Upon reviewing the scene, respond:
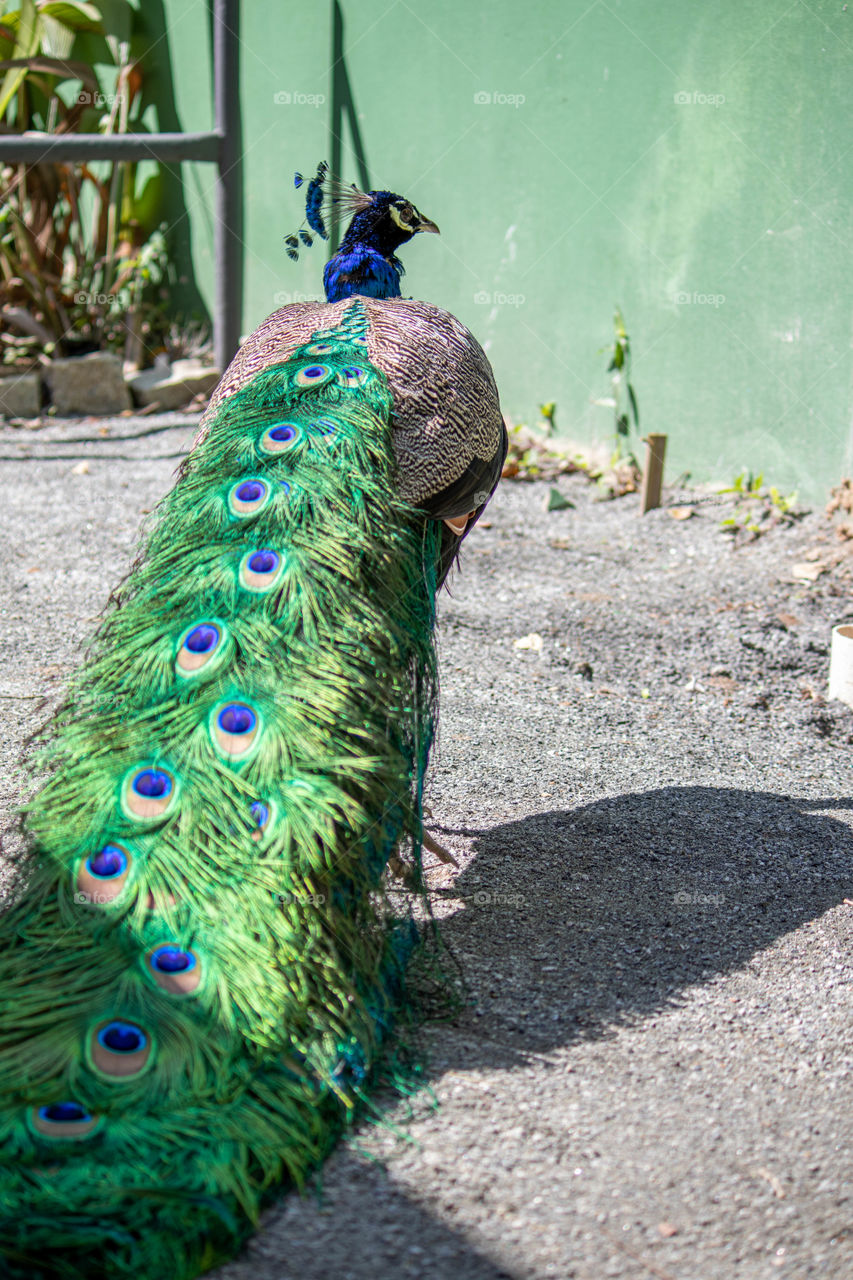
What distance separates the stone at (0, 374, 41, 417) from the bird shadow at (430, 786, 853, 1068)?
5935 mm

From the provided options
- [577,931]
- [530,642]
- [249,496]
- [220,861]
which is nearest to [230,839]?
[220,861]

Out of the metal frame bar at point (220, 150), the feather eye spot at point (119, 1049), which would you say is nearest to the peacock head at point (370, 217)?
the feather eye spot at point (119, 1049)

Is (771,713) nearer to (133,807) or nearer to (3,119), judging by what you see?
(133,807)

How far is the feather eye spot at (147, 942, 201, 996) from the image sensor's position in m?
1.98

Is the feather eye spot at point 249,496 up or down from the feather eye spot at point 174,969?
up

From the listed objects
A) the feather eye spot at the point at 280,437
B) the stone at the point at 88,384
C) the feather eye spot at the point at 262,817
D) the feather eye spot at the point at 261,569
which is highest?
the feather eye spot at the point at 280,437

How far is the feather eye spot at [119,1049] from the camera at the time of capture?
187cm

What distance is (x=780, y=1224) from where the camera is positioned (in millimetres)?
2031

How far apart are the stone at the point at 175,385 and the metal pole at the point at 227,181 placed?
478mm

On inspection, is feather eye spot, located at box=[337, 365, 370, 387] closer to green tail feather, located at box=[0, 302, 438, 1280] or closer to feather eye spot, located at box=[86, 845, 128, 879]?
green tail feather, located at box=[0, 302, 438, 1280]

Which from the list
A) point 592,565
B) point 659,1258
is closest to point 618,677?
point 592,565

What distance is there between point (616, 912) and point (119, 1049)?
58.9 inches

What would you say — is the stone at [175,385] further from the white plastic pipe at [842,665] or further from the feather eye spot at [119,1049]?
the feather eye spot at [119,1049]

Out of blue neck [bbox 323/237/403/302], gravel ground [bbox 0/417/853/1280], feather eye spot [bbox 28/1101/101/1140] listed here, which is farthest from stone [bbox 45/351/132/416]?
feather eye spot [bbox 28/1101/101/1140]
